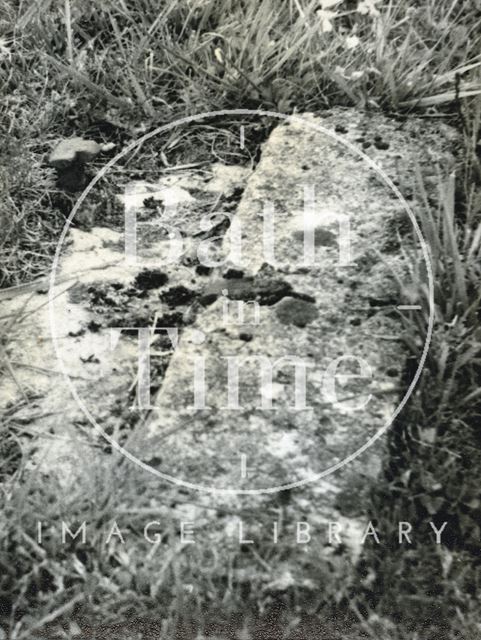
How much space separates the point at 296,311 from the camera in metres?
1.64

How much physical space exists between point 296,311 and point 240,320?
124 millimetres

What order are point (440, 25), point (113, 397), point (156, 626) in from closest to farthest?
1. point (156, 626)
2. point (113, 397)
3. point (440, 25)

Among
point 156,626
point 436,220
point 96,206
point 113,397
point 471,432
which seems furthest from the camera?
point 96,206

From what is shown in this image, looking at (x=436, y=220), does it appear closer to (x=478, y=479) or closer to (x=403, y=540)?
(x=478, y=479)

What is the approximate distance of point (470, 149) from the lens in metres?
1.84

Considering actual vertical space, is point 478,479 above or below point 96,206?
below

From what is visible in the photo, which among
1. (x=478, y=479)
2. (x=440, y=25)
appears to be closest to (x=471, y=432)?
(x=478, y=479)

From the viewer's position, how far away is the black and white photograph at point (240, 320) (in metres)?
1.37

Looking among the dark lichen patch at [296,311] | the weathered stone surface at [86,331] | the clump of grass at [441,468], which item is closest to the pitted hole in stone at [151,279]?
the weathered stone surface at [86,331]

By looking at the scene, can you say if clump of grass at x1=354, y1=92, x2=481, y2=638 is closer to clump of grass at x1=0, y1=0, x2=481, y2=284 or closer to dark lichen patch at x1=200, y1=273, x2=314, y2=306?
dark lichen patch at x1=200, y1=273, x2=314, y2=306

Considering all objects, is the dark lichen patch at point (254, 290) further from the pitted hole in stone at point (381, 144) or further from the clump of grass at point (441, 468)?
the pitted hole in stone at point (381, 144)

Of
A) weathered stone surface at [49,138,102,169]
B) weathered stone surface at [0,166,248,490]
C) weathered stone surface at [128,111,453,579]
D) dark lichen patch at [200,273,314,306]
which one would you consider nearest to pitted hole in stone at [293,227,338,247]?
weathered stone surface at [128,111,453,579]

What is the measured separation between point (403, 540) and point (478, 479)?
0.62ft

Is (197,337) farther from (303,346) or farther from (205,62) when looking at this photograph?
(205,62)
